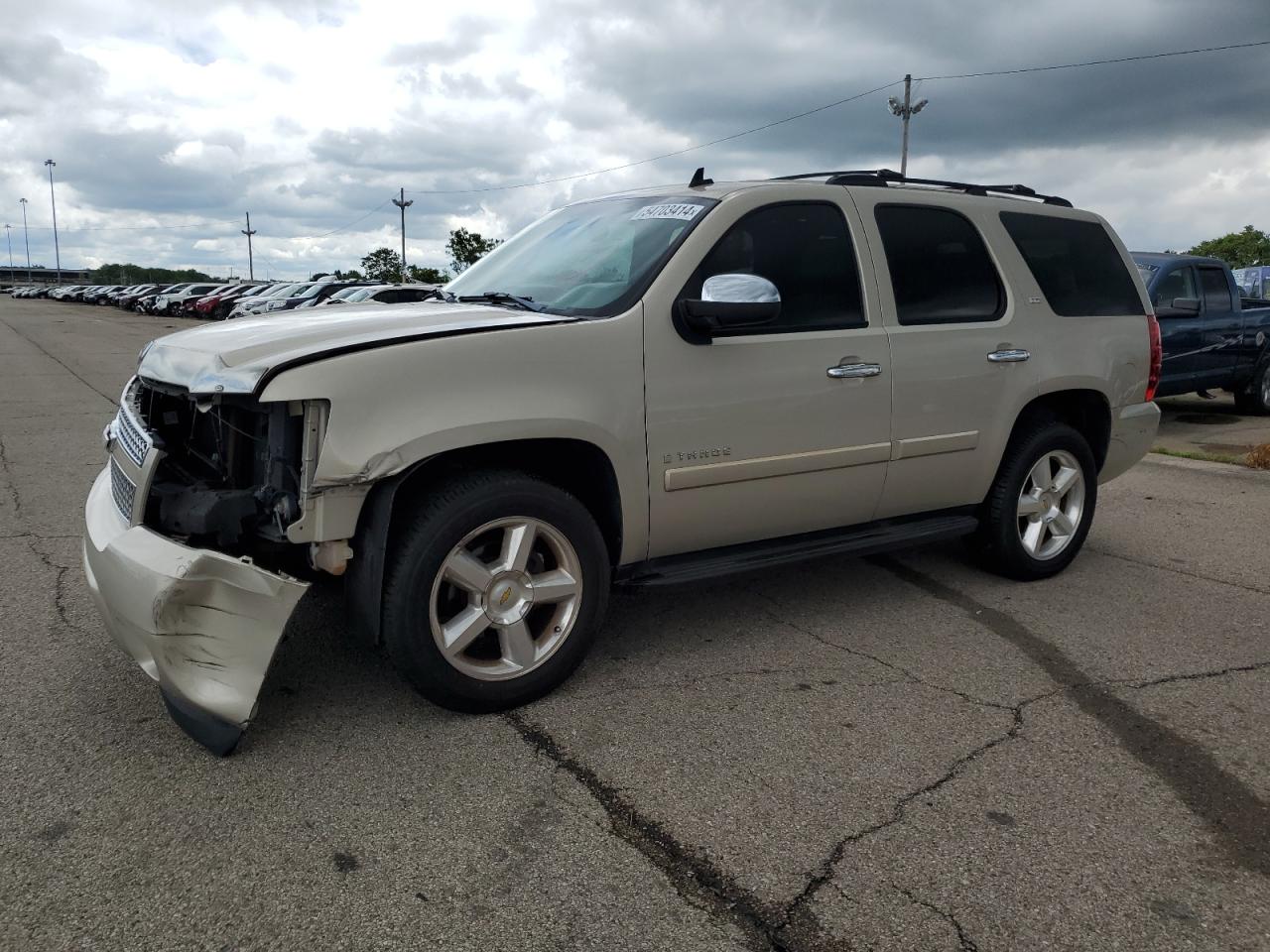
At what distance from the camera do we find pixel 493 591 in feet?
10.9

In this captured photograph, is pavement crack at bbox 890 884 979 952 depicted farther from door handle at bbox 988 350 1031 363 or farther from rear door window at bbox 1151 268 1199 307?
rear door window at bbox 1151 268 1199 307

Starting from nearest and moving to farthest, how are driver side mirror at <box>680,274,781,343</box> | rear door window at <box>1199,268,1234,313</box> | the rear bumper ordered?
driver side mirror at <box>680,274,781,343</box>, the rear bumper, rear door window at <box>1199,268,1234,313</box>

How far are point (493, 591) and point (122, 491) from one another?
1304mm

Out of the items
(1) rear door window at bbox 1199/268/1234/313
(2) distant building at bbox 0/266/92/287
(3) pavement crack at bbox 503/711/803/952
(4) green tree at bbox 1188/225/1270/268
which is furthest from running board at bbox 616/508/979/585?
(2) distant building at bbox 0/266/92/287

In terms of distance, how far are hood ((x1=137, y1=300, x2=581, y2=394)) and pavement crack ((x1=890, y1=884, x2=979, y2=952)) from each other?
2.06 meters

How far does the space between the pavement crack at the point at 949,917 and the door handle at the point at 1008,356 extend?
2.75m

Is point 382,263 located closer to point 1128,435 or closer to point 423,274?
point 423,274

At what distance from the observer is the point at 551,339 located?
3.35 meters

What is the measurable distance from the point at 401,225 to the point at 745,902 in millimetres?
63711

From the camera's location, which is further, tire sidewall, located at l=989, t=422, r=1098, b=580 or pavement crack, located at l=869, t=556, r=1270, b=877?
tire sidewall, located at l=989, t=422, r=1098, b=580

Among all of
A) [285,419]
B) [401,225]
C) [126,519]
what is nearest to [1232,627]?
[285,419]

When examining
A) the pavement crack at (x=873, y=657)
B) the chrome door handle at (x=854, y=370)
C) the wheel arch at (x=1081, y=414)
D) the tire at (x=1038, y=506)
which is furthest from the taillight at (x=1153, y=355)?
the pavement crack at (x=873, y=657)

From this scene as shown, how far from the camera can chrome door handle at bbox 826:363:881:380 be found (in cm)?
397

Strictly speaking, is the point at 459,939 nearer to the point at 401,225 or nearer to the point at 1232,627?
the point at 1232,627
